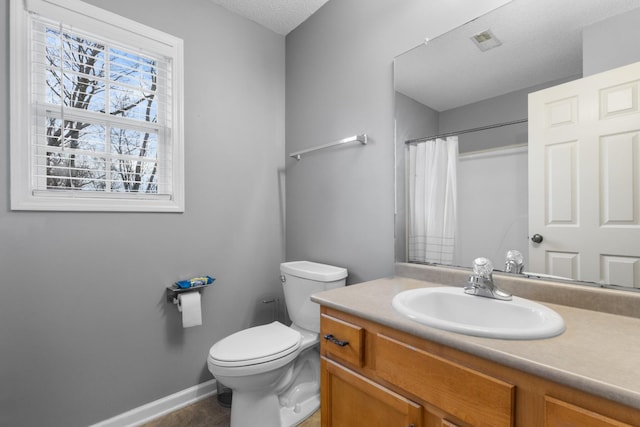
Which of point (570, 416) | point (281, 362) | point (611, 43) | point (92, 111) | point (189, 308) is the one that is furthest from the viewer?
point (189, 308)

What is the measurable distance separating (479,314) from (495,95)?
894mm

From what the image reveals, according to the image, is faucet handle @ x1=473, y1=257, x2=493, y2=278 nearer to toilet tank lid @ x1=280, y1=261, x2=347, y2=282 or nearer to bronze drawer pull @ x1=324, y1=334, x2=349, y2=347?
bronze drawer pull @ x1=324, y1=334, x2=349, y2=347

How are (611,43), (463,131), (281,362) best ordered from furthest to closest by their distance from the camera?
(281,362) → (463,131) → (611,43)

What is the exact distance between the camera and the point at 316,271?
1.75 metres

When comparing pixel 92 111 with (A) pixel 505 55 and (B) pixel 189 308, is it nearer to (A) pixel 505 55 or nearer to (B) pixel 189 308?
(B) pixel 189 308

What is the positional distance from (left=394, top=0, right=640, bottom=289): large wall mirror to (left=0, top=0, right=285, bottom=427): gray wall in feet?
3.56

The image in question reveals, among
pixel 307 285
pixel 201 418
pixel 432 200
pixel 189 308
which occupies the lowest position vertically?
pixel 201 418

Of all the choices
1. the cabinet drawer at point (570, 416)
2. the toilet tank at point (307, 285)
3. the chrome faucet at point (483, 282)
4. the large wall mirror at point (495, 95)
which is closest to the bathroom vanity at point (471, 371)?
the cabinet drawer at point (570, 416)

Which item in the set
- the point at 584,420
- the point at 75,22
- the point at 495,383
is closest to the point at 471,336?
the point at 495,383

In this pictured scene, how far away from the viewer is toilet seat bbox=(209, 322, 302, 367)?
138 centimetres

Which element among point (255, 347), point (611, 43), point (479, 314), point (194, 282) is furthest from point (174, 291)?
point (611, 43)

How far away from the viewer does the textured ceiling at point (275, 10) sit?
1.96 m

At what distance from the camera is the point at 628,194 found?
0.93 meters

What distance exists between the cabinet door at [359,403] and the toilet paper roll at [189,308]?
922 millimetres
